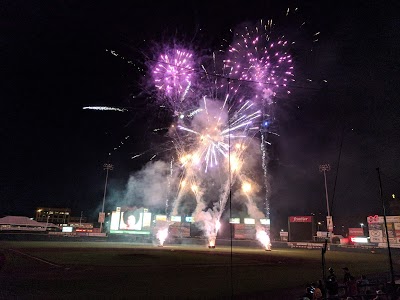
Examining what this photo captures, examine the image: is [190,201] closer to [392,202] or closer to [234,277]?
[392,202]

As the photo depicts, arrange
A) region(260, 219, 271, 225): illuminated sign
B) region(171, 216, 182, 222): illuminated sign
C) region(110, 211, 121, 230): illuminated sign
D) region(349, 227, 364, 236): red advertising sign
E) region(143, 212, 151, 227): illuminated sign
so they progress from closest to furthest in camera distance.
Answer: region(349, 227, 364, 236): red advertising sign, region(110, 211, 121, 230): illuminated sign, region(143, 212, 151, 227): illuminated sign, region(260, 219, 271, 225): illuminated sign, region(171, 216, 182, 222): illuminated sign

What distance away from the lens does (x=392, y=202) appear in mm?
78812

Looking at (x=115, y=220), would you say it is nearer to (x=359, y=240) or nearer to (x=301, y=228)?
(x=301, y=228)

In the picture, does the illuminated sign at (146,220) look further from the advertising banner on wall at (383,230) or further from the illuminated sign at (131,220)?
the advertising banner on wall at (383,230)

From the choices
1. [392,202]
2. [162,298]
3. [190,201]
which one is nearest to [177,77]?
[162,298]

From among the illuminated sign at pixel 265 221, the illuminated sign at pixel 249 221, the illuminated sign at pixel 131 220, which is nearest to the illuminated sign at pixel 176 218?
the illuminated sign at pixel 131 220

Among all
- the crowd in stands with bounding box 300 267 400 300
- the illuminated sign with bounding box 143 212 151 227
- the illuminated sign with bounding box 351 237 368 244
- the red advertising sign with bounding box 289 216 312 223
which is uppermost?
the red advertising sign with bounding box 289 216 312 223

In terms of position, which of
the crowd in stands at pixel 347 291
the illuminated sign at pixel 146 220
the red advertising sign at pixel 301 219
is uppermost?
Answer: the red advertising sign at pixel 301 219

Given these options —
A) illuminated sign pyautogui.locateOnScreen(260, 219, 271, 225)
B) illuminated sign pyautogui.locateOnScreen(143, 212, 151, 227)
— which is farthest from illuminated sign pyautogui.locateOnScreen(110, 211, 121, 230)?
illuminated sign pyautogui.locateOnScreen(260, 219, 271, 225)

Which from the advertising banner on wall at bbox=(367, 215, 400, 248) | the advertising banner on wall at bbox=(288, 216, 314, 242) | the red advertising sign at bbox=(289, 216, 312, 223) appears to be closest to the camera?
the advertising banner on wall at bbox=(367, 215, 400, 248)

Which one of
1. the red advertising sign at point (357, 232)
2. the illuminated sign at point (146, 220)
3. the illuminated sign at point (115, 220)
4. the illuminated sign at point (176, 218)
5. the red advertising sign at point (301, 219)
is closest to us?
the red advertising sign at point (357, 232)

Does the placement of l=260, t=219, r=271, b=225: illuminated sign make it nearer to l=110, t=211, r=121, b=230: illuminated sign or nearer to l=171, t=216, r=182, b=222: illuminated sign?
l=171, t=216, r=182, b=222: illuminated sign

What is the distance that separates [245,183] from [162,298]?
56.6 m

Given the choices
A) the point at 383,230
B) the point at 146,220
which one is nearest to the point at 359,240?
the point at 383,230
